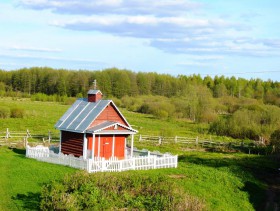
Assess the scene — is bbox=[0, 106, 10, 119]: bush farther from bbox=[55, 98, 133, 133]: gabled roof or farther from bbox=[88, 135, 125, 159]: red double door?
bbox=[88, 135, 125, 159]: red double door

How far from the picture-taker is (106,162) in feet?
79.7

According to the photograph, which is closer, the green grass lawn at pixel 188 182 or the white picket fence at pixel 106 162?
the green grass lawn at pixel 188 182

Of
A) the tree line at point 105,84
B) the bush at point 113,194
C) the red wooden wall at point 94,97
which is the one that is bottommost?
the bush at point 113,194

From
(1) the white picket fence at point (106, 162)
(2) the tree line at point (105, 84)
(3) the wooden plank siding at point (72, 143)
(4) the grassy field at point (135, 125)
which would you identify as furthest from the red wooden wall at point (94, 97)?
(2) the tree line at point (105, 84)

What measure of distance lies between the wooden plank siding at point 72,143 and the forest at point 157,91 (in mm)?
28689

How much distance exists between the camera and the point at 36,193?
1981 cm

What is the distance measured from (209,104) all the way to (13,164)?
4982 cm

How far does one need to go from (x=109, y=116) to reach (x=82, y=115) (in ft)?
5.34

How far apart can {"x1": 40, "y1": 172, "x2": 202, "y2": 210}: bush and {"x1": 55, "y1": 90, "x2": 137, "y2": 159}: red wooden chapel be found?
296 inches

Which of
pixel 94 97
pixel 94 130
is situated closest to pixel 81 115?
pixel 94 97

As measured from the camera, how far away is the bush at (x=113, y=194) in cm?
1688

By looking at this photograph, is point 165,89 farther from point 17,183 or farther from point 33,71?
point 17,183

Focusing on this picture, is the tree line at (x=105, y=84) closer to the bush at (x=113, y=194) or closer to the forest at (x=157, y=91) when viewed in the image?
the forest at (x=157, y=91)

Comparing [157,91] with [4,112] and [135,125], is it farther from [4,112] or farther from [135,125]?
[4,112]
